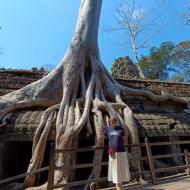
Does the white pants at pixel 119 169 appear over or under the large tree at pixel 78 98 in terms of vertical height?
under

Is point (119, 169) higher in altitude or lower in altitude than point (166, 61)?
lower

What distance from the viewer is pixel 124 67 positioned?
18.7 m

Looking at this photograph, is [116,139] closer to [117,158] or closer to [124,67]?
[117,158]

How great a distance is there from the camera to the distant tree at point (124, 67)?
1841 centimetres

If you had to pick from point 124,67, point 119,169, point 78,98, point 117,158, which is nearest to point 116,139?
point 117,158

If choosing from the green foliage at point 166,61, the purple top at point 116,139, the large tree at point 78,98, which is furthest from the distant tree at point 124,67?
the purple top at point 116,139

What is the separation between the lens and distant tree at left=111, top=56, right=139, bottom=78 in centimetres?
1841

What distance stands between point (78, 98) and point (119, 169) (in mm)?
3092

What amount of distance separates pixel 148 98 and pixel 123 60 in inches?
454

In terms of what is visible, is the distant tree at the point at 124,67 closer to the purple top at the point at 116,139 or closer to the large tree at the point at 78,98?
the large tree at the point at 78,98

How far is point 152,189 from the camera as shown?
400 centimetres

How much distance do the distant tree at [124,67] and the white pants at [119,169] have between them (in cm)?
1458

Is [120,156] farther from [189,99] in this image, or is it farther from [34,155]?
[189,99]

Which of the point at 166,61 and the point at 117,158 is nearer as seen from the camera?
the point at 117,158
